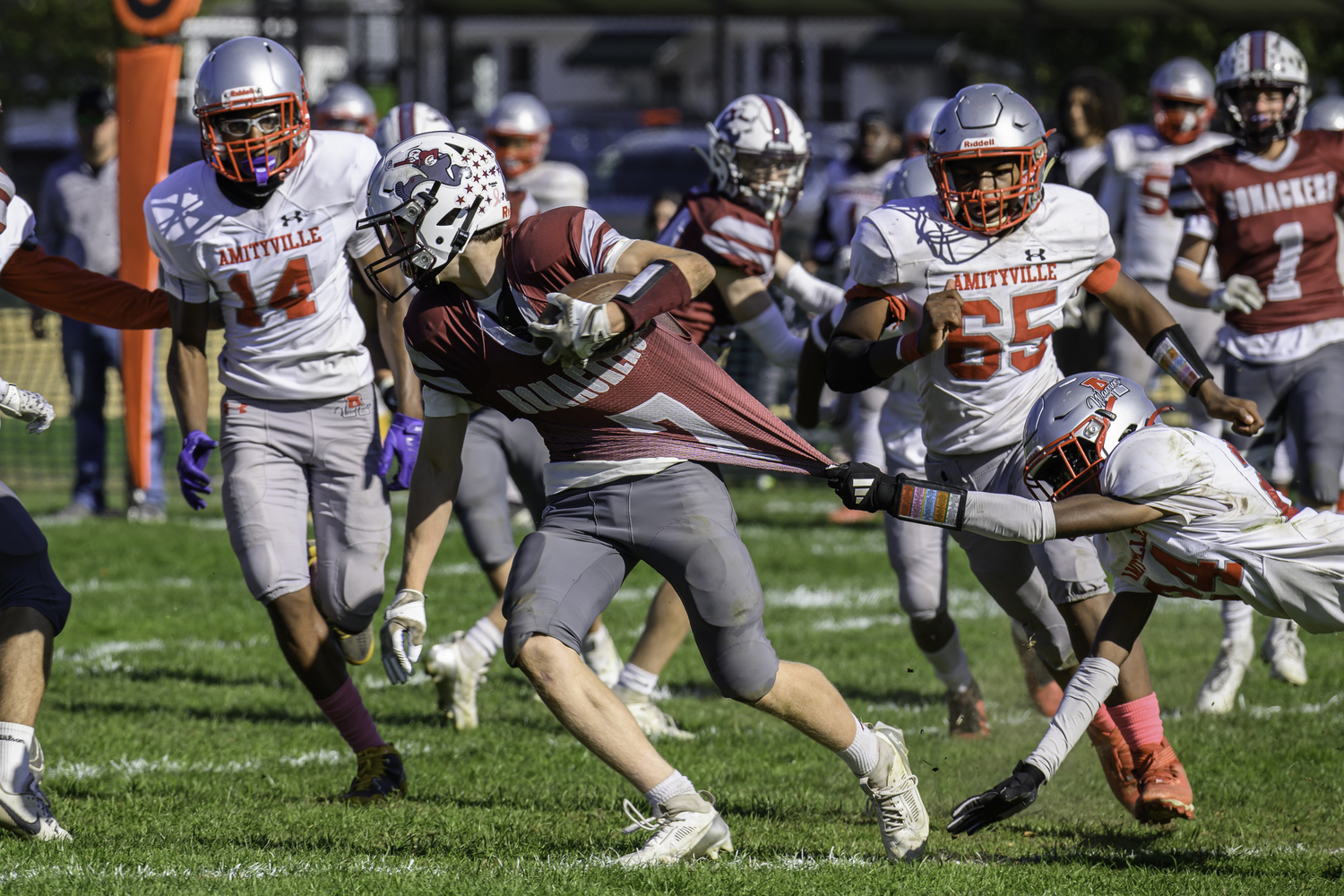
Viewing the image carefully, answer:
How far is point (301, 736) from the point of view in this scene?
5547 mm

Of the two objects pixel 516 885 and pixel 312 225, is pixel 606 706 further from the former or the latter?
pixel 312 225

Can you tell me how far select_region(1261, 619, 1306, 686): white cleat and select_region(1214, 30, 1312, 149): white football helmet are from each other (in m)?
1.88

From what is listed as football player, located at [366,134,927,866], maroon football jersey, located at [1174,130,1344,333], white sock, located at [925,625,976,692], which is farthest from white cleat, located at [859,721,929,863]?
maroon football jersey, located at [1174,130,1344,333]

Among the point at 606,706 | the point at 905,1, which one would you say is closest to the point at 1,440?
the point at 905,1

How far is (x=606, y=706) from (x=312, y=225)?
1.85 meters

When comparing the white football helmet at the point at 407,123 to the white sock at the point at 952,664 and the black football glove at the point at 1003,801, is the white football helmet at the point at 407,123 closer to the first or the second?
the white sock at the point at 952,664

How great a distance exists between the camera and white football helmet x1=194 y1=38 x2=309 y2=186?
4.60 m

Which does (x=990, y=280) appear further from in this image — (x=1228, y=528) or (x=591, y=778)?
(x=591, y=778)

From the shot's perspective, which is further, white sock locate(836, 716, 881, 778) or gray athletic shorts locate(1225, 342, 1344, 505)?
gray athletic shorts locate(1225, 342, 1344, 505)

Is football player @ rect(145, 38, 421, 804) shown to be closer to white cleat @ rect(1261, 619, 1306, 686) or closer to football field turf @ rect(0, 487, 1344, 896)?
football field turf @ rect(0, 487, 1344, 896)

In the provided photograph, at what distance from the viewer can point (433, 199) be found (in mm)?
3752

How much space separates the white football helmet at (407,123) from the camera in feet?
21.2

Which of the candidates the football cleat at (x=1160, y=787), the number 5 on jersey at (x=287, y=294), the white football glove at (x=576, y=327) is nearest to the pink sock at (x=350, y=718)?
the number 5 on jersey at (x=287, y=294)

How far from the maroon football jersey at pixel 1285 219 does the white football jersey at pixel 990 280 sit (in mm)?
1790
